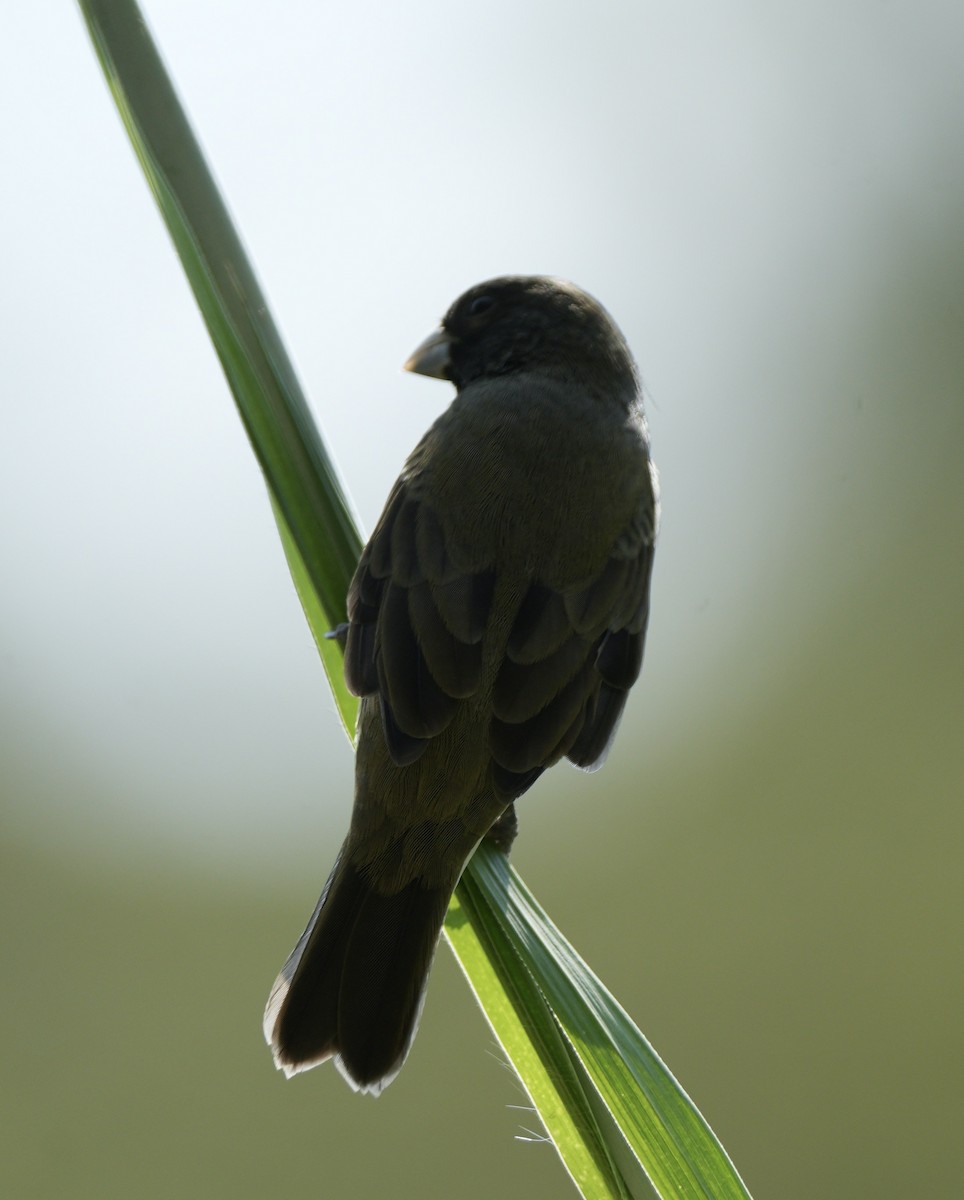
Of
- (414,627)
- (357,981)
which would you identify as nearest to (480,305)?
(414,627)

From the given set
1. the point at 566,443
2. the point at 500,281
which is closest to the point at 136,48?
the point at 566,443

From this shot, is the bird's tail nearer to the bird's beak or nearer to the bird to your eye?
the bird

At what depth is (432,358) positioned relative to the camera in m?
3.44

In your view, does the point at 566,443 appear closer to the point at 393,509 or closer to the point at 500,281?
the point at 393,509

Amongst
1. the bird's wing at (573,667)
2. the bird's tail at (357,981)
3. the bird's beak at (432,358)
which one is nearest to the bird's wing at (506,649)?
the bird's wing at (573,667)

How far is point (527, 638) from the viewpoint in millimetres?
2416

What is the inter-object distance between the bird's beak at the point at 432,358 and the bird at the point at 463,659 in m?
0.37

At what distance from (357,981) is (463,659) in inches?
24.3

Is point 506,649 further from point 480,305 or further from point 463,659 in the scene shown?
point 480,305

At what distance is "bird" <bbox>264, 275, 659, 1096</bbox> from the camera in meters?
2.10

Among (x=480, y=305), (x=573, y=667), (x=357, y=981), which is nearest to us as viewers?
(x=357, y=981)

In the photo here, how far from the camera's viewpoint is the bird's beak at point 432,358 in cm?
344

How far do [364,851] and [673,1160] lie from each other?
3.33 ft

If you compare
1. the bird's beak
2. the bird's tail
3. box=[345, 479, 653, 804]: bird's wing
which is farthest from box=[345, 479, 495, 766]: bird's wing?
the bird's beak
